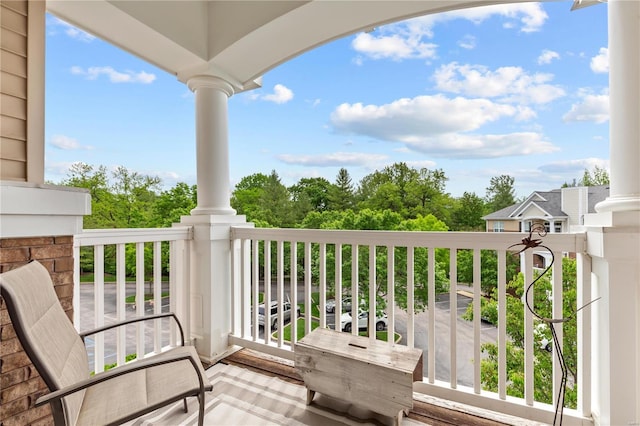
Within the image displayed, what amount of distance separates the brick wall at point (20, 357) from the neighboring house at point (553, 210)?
2637 millimetres

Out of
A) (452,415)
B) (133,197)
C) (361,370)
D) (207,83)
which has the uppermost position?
(207,83)

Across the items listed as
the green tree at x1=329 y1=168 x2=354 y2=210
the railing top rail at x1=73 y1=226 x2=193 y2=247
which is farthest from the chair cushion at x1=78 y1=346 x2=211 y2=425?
the green tree at x1=329 y1=168 x2=354 y2=210

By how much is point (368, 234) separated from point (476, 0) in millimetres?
1815

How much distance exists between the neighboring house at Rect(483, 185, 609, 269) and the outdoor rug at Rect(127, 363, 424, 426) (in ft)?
4.50

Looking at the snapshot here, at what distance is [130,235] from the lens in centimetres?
211

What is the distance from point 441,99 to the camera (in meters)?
3.77

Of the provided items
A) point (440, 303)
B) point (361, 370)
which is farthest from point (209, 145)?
point (440, 303)

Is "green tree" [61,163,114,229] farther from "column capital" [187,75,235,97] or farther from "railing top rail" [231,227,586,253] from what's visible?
"railing top rail" [231,227,586,253]

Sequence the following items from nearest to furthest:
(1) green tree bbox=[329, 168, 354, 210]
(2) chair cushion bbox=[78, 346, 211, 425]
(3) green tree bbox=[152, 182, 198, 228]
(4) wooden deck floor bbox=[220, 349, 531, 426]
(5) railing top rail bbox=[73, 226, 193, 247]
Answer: (2) chair cushion bbox=[78, 346, 211, 425]
(4) wooden deck floor bbox=[220, 349, 531, 426]
(5) railing top rail bbox=[73, 226, 193, 247]
(1) green tree bbox=[329, 168, 354, 210]
(3) green tree bbox=[152, 182, 198, 228]

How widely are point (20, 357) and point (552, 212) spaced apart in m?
3.15

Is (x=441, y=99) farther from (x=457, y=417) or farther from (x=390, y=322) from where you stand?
(x=457, y=417)

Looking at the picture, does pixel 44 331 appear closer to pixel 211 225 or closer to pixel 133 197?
pixel 211 225

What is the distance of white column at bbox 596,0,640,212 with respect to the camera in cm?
135

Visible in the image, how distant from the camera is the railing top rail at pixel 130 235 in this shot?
72.0 inches
